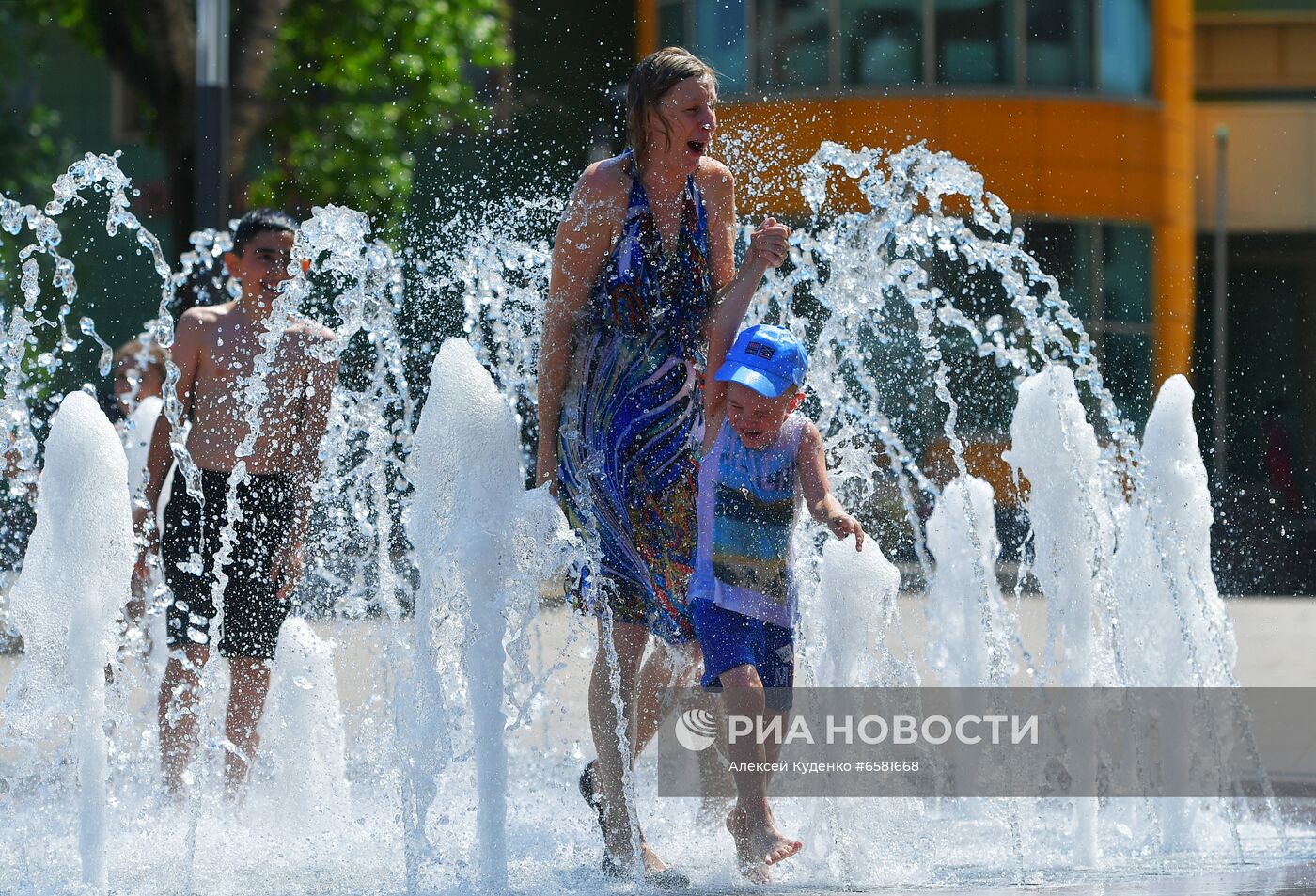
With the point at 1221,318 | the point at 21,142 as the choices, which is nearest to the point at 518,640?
the point at 21,142

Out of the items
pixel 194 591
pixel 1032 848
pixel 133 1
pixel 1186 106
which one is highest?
pixel 1186 106

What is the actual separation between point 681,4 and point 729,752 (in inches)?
585

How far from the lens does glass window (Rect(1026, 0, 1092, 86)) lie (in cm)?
1773

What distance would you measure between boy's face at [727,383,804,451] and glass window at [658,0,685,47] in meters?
14.3

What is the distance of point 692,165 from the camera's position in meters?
3.81

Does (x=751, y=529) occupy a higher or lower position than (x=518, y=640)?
higher

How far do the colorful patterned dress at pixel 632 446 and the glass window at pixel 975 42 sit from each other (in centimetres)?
1451

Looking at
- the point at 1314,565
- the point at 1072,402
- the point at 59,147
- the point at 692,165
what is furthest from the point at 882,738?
the point at 59,147

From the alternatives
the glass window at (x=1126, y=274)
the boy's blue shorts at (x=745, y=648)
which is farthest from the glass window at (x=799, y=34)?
the boy's blue shorts at (x=745, y=648)

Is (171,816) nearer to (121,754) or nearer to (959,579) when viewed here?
(121,754)

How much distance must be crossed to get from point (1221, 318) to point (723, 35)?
621 centimetres

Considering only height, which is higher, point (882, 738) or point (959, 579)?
point (959, 579)

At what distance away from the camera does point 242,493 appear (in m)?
4.61

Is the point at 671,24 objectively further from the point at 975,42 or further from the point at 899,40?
the point at 975,42
